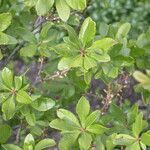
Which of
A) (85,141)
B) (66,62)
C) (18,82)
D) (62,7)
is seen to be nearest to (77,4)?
(62,7)

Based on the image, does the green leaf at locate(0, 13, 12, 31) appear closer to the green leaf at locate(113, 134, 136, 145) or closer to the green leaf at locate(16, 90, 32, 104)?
the green leaf at locate(16, 90, 32, 104)

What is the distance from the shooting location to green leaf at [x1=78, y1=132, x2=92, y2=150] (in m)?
1.69

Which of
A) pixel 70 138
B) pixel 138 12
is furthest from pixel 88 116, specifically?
pixel 138 12

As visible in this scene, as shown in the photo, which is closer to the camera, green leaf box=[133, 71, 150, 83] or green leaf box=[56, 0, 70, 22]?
green leaf box=[133, 71, 150, 83]

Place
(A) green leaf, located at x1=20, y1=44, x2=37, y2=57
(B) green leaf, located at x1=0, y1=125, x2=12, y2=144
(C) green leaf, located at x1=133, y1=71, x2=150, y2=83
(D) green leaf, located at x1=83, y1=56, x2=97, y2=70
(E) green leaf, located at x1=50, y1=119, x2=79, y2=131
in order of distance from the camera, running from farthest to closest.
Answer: (A) green leaf, located at x1=20, y1=44, x2=37, y2=57
(B) green leaf, located at x1=0, y1=125, x2=12, y2=144
(E) green leaf, located at x1=50, y1=119, x2=79, y2=131
(D) green leaf, located at x1=83, y1=56, x2=97, y2=70
(C) green leaf, located at x1=133, y1=71, x2=150, y2=83

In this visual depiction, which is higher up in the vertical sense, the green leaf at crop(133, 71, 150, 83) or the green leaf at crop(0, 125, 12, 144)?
the green leaf at crop(133, 71, 150, 83)

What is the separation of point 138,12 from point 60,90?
294 centimetres

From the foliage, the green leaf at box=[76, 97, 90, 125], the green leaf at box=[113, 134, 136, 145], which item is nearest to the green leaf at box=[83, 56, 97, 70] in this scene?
A: the foliage

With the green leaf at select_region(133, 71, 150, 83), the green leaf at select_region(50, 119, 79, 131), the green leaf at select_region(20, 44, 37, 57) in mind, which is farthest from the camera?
the green leaf at select_region(20, 44, 37, 57)

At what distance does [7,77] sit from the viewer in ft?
5.73

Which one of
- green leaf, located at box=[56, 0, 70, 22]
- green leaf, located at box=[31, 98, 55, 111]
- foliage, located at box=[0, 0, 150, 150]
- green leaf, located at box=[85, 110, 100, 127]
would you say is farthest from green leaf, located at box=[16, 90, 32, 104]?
green leaf, located at box=[56, 0, 70, 22]

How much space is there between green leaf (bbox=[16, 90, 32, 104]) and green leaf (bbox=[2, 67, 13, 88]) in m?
0.05

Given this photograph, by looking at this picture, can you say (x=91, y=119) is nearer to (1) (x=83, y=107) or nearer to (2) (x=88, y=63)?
(1) (x=83, y=107)

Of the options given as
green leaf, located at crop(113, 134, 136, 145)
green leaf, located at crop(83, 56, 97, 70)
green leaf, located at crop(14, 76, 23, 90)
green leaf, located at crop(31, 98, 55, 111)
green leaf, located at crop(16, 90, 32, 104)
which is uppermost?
green leaf, located at crop(83, 56, 97, 70)
